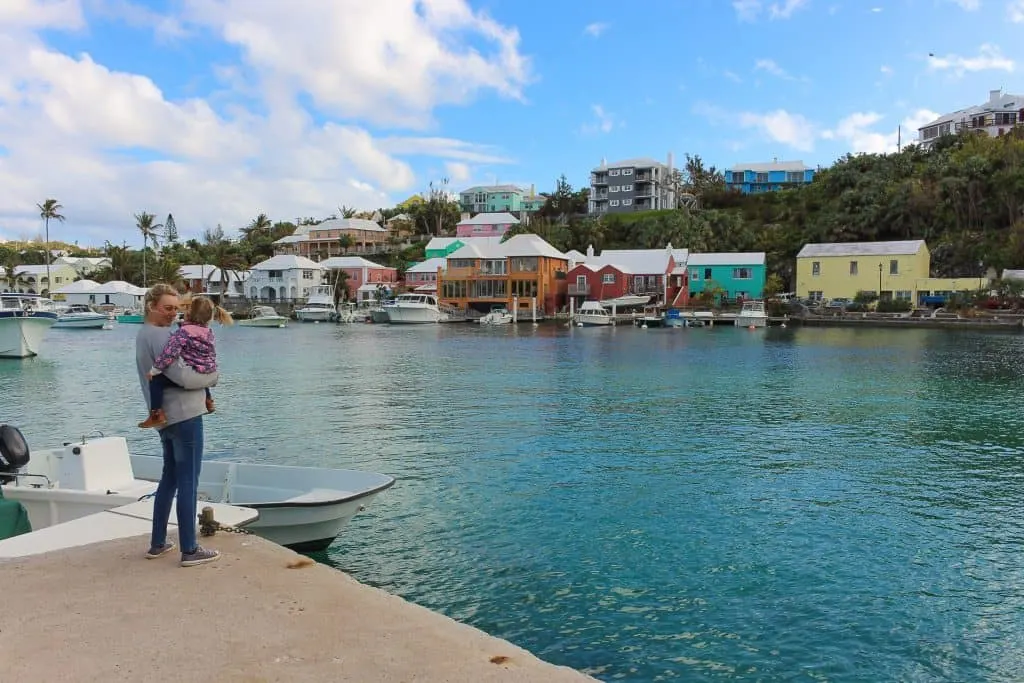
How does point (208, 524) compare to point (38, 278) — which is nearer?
point (208, 524)

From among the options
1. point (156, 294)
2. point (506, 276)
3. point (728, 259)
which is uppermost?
point (728, 259)

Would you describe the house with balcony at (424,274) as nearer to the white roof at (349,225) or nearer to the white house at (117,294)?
the white roof at (349,225)

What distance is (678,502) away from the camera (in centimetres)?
1288

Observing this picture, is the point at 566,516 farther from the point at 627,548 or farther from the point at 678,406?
the point at 678,406

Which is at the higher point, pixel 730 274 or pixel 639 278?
pixel 730 274

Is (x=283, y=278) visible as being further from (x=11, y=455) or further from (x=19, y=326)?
(x=11, y=455)

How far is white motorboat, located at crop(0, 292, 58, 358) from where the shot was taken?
41.5 m

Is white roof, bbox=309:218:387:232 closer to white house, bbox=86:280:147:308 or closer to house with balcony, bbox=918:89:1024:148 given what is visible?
white house, bbox=86:280:147:308

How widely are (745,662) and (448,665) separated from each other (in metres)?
3.82

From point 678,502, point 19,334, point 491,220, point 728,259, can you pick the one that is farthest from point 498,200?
point 678,502

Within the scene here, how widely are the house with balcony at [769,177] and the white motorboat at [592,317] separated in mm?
66109

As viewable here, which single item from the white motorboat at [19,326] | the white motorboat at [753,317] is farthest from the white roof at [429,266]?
the white motorboat at [19,326]

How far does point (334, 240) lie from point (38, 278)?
47.5m

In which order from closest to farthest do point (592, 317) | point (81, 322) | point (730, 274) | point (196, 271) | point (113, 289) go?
point (81, 322), point (592, 317), point (730, 274), point (113, 289), point (196, 271)
